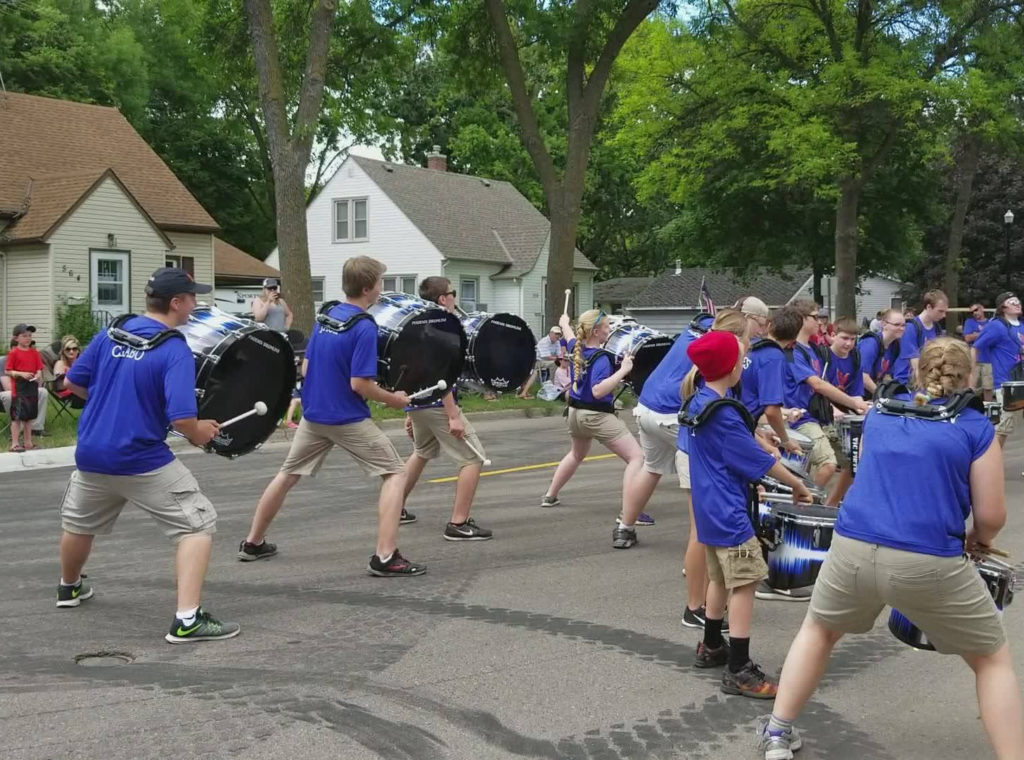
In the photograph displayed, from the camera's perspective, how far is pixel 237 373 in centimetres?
654

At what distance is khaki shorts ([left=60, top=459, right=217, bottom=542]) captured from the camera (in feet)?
18.3

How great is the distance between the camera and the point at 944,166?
3981cm

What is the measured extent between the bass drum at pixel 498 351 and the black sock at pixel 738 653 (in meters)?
4.25

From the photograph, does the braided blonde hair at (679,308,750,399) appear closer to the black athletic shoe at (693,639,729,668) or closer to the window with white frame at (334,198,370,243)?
the black athletic shoe at (693,639,729,668)

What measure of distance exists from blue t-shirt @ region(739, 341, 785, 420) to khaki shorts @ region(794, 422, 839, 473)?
1577mm

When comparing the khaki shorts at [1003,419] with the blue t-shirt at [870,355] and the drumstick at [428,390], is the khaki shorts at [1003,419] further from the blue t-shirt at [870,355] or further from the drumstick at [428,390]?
the drumstick at [428,390]

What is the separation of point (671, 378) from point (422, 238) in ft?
112

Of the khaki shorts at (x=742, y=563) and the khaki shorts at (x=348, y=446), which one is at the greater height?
the khaki shorts at (x=348, y=446)

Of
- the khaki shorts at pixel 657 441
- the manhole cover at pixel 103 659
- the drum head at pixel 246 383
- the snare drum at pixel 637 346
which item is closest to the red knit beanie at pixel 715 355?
the khaki shorts at pixel 657 441

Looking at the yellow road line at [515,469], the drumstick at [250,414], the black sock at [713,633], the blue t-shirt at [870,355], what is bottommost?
the yellow road line at [515,469]

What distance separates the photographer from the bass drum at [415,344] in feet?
24.8

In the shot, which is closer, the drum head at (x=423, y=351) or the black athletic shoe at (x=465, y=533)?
the drum head at (x=423, y=351)

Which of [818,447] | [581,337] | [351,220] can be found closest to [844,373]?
[818,447]

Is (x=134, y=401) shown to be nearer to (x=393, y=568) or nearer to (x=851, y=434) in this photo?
(x=393, y=568)
